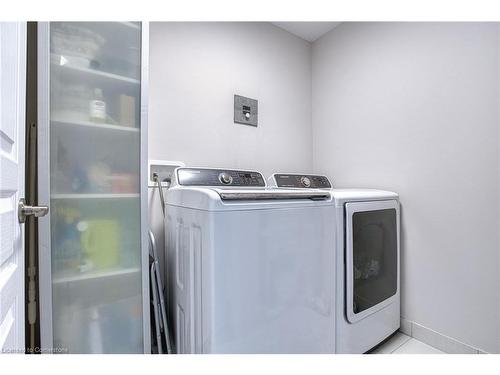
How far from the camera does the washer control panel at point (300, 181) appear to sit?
5.53ft

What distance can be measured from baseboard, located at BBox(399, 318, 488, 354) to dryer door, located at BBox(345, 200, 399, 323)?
0.23m

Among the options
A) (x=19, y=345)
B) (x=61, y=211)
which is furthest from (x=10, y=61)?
(x=19, y=345)

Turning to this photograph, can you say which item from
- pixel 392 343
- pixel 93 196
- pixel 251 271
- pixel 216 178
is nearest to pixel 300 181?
pixel 216 178

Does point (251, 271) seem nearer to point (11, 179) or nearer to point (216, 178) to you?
point (216, 178)

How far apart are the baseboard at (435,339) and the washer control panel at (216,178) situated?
133 cm

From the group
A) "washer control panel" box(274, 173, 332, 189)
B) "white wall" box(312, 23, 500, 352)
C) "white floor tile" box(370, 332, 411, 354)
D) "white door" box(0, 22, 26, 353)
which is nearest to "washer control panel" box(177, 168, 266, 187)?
"washer control panel" box(274, 173, 332, 189)

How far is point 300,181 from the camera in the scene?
1.77m

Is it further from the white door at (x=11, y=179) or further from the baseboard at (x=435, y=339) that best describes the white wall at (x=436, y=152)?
the white door at (x=11, y=179)

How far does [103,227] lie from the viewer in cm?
114

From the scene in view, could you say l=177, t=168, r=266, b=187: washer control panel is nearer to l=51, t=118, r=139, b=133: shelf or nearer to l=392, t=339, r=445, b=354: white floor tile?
l=51, t=118, r=139, b=133: shelf

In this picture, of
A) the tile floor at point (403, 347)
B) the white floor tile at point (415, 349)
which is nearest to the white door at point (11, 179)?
the tile floor at point (403, 347)

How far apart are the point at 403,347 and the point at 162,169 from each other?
6.04 feet
